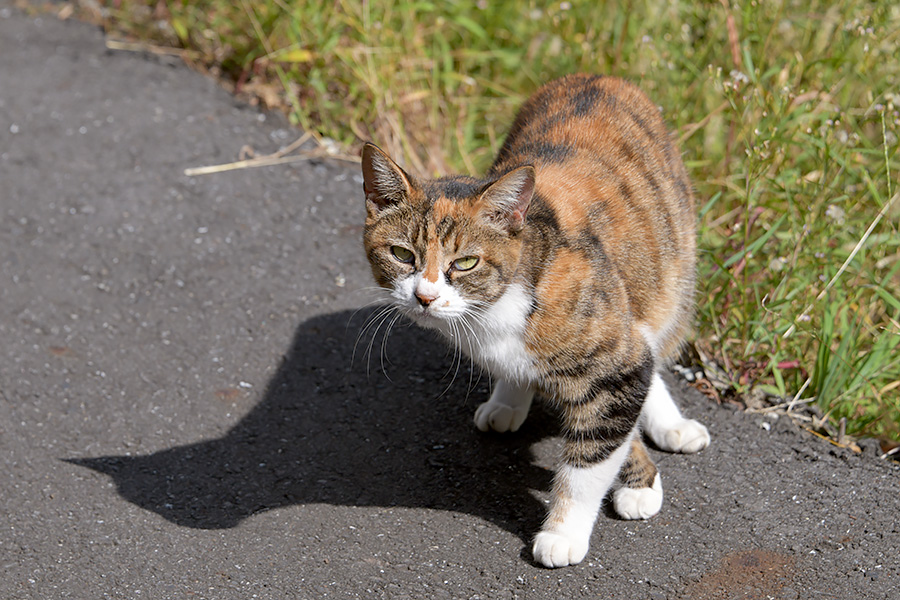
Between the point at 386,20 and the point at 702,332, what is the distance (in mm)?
2572

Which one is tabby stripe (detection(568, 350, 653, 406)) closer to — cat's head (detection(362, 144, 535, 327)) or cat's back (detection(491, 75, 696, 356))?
cat's back (detection(491, 75, 696, 356))

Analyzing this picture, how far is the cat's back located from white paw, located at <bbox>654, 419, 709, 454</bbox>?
302 mm

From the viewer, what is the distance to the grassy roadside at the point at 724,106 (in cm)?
346

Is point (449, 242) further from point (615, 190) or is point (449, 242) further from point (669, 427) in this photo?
point (669, 427)

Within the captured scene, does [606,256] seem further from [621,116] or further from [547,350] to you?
[621,116]

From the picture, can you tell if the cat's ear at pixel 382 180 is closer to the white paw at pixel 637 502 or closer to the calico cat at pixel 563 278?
the calico cat at pixel 563 278

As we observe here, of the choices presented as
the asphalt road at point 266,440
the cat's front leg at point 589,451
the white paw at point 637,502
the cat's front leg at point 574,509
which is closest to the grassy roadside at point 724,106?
the asphalt road at point 266,440

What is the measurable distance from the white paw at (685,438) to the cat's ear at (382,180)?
140 cm

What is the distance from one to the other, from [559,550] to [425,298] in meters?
0.90

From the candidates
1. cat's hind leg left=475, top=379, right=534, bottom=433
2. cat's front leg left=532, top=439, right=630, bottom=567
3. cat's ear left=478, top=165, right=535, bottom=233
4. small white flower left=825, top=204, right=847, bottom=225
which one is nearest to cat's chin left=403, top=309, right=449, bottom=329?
cat's ear left=478, top=165, right=535, bottom=233

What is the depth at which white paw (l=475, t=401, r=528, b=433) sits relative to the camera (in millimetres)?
3309

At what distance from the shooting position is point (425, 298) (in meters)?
2.50

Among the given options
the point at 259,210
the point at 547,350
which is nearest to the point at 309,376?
the point at 259,210

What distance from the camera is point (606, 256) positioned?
2.73 meters
